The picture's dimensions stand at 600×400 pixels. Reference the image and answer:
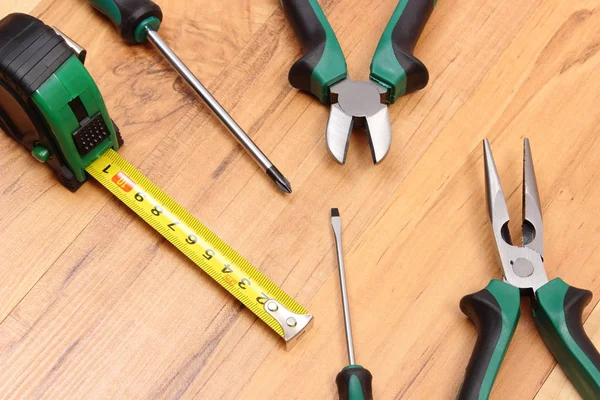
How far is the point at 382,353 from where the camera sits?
111 cm

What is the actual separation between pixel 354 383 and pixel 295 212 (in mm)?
257

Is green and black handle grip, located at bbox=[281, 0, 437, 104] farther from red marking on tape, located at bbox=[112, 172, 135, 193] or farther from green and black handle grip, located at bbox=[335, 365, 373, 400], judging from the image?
green and black handle grip, located at bbox=[335, 365, 373, 400]

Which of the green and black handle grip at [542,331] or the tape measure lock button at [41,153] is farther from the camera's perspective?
the tape measure lock button at [41,153]

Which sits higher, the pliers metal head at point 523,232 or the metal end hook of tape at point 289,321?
the pliers metal head at point 523,232

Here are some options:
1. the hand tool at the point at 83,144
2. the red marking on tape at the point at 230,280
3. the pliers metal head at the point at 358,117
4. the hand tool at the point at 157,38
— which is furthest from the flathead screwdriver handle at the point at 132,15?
the red marking on tape at the point at 230,280

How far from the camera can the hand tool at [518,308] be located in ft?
3.35

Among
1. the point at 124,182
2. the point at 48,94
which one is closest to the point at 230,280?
the point at 124,182

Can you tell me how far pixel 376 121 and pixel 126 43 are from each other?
388 mm

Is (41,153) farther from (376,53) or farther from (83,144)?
(376,53)

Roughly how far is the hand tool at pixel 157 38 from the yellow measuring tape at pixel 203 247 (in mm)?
119

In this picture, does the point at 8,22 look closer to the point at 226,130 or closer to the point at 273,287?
the point at 226,130

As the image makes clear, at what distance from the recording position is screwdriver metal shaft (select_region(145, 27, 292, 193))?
1.16 m

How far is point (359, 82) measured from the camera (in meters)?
1.19

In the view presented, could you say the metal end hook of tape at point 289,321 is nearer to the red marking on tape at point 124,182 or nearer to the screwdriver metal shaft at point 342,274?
the screwdriver metal shaft at point 342,274
